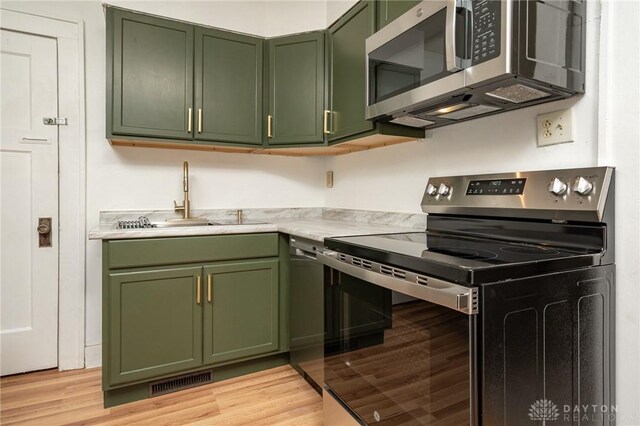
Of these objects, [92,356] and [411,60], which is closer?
[411,60]

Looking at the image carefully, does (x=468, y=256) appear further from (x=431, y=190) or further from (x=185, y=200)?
(x=185, y=200)

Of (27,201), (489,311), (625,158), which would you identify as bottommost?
(489,311)

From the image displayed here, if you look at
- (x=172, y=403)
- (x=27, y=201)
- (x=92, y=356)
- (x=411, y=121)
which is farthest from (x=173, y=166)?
(x=411, y=121)

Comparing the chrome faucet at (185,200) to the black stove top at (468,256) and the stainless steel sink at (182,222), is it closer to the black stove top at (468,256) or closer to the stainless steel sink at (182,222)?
the stainless steel sink at (182,222)

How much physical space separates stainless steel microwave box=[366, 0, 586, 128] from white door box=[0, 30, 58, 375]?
2.06m

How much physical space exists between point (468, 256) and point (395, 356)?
378mm

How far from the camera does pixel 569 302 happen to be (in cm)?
95

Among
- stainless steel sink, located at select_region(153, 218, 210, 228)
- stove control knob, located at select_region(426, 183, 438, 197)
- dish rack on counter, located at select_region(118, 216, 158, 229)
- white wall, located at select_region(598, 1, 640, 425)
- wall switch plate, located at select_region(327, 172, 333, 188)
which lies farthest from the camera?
wall switch plate, located at select_region(327, 172, 333, 188)

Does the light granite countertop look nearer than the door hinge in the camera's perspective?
Yes

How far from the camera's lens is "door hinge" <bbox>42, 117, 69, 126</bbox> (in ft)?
6.81

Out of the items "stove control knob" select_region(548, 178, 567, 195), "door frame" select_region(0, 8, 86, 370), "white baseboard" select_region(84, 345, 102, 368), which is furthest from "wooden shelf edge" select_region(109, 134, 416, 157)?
"white baseboard" select_region(84, 345, 102, 368)

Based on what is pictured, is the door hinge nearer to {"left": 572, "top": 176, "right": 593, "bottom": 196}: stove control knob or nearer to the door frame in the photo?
the door frame

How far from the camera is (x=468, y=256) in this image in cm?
99

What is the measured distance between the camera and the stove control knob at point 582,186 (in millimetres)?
1072
